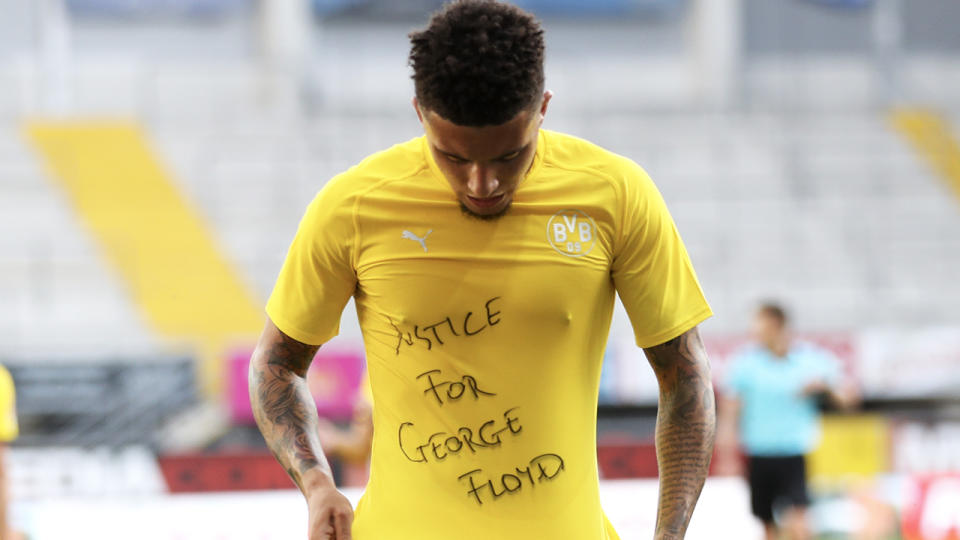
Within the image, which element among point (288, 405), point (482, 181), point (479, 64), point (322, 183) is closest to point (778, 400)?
point (288, 405)

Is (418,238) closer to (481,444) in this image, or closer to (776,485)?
(481,444)

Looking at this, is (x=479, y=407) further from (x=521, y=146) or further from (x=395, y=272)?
(x=521, y=146)

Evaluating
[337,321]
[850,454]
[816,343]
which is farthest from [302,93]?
[337,321]

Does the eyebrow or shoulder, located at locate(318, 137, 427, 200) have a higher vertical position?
the eyebrow

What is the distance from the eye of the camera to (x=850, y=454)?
11.5 m

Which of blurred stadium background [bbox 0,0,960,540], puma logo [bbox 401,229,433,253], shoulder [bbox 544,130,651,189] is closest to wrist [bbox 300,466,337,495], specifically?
puma logo [bbox 401,229,433,253]

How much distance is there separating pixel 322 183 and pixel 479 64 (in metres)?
14.7

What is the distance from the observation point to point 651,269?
2031 millimetres

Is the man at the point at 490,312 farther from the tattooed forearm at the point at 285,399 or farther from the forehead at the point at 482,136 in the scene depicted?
the tattooed forearm at the point at 285,399

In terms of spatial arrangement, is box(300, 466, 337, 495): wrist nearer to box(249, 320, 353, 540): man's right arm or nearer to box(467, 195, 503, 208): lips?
box(249, 320, 353, 540): man's right arm

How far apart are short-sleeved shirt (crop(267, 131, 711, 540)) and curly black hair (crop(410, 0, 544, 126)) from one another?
22 centimetres

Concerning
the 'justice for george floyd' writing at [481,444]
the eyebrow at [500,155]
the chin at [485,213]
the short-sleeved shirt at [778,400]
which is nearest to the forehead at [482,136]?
the eyebrow at [500,155]

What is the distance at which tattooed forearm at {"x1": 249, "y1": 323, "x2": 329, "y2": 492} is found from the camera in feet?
7.23

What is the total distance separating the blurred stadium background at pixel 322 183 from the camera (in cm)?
1008
